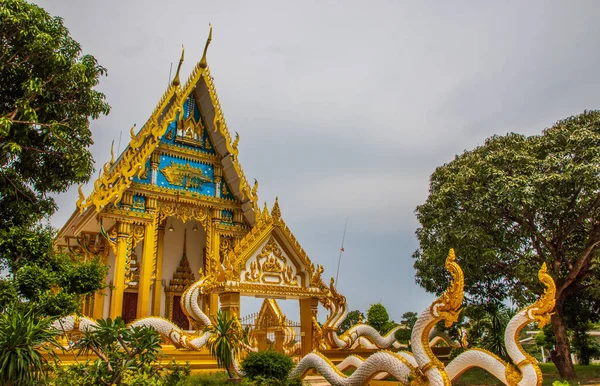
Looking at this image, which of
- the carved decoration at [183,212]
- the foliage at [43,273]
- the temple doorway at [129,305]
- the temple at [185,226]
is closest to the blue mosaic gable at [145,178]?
the temple at [185,226]

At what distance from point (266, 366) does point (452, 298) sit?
375cm

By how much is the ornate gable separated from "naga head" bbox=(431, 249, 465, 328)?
4965 millimetres

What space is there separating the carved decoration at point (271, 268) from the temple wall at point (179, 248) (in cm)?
545

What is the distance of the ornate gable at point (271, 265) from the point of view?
36.9 feet

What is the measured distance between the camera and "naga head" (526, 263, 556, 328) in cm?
757

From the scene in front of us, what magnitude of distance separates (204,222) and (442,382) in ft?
30.2

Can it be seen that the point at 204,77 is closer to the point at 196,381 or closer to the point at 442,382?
the point at 196,381

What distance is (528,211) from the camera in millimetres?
13828

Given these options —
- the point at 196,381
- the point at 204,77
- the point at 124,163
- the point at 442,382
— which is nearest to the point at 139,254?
the point at 124,163

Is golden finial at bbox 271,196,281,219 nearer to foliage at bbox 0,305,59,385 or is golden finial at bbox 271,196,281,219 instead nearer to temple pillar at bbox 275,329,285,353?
temple pillar at bbox 275,329,285,353

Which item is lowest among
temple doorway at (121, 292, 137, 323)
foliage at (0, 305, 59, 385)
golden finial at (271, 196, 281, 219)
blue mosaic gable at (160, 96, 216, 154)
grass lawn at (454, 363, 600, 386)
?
grass lawn at (454, 363, 600, 386)

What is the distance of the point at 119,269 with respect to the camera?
12.7m

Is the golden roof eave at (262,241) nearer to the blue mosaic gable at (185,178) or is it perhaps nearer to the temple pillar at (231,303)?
the temple pillar at (231,303)

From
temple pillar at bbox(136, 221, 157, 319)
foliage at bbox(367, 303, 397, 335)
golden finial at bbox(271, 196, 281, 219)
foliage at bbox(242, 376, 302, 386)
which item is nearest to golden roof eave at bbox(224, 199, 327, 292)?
golden finial at bbox(271, 196, 281, 219)
